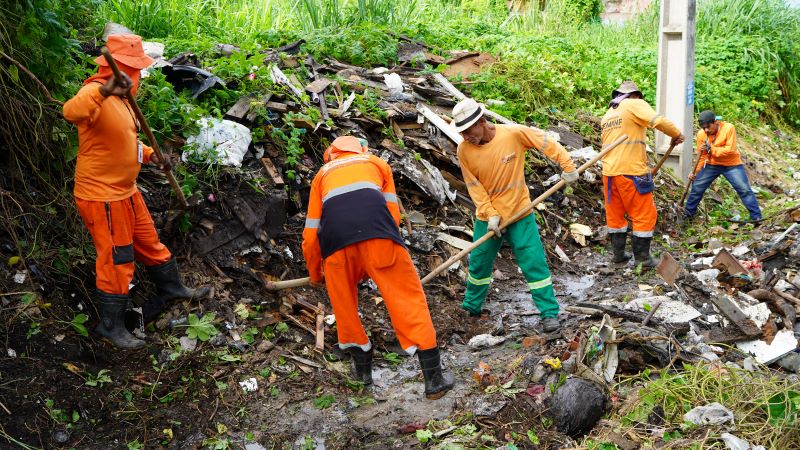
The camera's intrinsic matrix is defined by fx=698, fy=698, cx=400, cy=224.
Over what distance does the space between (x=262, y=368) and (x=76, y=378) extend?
126cm

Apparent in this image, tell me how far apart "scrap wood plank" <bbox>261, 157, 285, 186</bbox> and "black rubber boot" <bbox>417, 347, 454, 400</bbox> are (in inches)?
94.6

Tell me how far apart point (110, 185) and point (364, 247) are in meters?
1.83

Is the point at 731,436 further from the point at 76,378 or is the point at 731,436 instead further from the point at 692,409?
the point at 76,378

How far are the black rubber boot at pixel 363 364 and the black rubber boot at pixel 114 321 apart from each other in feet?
5.09

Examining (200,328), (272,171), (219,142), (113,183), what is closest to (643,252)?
(272,171)

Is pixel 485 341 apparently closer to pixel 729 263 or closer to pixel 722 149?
pixel 729 263

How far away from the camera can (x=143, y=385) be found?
4801 mm

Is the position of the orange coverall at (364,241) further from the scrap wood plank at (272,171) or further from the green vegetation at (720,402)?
the scrap wood plank at (272,171)

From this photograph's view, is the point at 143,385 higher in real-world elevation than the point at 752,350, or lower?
higher

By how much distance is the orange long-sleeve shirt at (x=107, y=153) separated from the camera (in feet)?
15.5

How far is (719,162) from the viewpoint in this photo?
9.02m

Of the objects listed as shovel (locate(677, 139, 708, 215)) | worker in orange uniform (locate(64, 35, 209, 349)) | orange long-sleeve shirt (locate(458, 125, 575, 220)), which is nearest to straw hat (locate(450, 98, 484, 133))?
orange long-sleeve shirt (locate(458, 125, 575, 220))

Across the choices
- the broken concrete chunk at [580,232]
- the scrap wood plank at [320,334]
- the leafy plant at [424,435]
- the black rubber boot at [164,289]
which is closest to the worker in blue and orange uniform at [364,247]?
the leafy plant at [424,435]

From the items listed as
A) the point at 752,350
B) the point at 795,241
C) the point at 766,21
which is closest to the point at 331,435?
the point at 752,350
